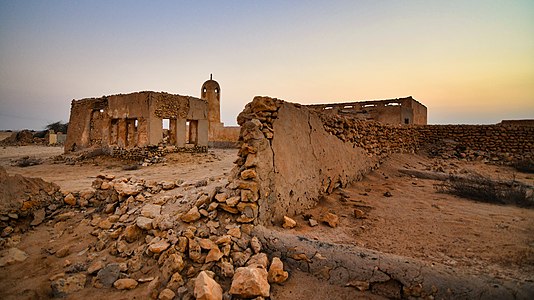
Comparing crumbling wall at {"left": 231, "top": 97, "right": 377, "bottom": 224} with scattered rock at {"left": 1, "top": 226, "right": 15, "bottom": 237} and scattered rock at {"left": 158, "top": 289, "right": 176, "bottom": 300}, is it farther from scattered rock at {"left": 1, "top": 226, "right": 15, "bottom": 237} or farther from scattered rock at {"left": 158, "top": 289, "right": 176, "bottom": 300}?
scattered rock at {"left": 1, "top": 226, "right": 15, "bottom": 237}

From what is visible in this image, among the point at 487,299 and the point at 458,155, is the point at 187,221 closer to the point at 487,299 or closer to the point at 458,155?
the point at 487,299

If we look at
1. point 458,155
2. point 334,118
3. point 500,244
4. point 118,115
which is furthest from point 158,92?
point 458,155

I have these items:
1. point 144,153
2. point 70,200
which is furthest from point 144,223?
point 144,153

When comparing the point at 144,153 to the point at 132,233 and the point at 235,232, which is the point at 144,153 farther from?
the point at 235,232

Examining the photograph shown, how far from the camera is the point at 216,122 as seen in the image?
786 inches

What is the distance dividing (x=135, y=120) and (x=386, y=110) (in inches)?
492

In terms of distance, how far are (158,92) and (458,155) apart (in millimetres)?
11780

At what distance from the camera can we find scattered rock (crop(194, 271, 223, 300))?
190 centimetres

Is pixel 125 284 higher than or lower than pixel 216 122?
lower

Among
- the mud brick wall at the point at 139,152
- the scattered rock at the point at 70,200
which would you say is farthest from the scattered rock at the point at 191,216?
the mud brick wall at the point at 139,152

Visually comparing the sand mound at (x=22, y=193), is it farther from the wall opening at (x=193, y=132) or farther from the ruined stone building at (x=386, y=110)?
the ruined stone building at (x=386, y=110)

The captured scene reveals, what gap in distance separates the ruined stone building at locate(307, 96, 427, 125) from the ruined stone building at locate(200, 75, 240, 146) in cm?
807

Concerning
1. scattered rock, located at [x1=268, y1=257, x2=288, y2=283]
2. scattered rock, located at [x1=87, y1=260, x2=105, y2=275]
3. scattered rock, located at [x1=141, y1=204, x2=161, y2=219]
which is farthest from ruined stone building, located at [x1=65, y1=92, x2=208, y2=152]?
scattered rock, located at [x1=268, y1=257, x2=288, y2=283]

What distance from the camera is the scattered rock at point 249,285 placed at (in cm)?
197
